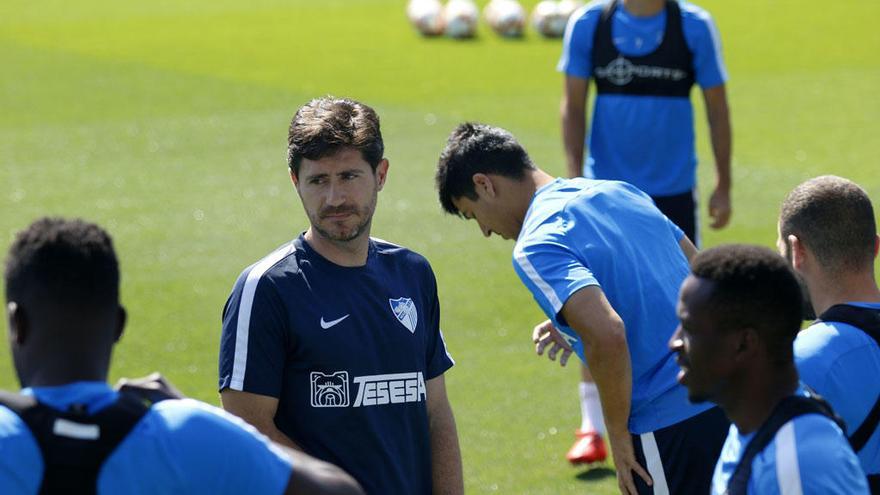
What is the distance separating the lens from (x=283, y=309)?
190 inches

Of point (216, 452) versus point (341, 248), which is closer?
point (216, 452)

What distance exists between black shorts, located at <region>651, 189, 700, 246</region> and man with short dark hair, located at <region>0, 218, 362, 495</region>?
6067 mm

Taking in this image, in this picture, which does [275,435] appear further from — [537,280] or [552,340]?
[552,340]

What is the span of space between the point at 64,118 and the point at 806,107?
10611 mm

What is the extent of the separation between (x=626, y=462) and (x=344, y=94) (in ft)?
53.4

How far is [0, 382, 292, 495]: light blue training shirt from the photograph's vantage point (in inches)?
128

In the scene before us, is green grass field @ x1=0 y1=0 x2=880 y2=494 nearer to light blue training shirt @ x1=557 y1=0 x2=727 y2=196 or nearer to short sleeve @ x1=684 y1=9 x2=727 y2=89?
light blue training shirt @ x1=557 y1=0 x2=727 y2=196

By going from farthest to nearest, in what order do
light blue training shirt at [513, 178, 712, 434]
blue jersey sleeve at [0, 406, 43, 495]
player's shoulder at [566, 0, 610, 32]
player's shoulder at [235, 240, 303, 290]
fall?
1. player's shoulder at [566, 0, 610, 32]
2. light blue training shirt at [513, 178, 712, 434]
3. player's shoulder at [235, 240, 303, 290]
4. blue jersey sleeve at [0, 406, 43, 495]

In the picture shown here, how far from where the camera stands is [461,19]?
26.3 metres

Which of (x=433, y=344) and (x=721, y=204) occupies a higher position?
(x=433, y=344)

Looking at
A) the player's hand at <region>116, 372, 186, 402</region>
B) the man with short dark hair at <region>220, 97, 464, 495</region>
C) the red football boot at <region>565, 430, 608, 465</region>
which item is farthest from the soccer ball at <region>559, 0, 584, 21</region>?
the player's hand at <region>116, 372, 186, 402</region>

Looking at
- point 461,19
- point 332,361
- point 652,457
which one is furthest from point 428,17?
point 332,361

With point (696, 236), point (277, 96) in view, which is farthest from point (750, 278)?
point (277, 96)

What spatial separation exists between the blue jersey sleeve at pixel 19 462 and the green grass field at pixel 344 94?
501cm
